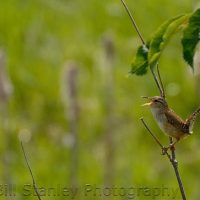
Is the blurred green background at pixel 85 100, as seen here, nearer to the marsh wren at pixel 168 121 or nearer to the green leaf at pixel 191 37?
the marsh wren at pixel 168 121

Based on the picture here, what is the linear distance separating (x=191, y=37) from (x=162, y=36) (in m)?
0.09

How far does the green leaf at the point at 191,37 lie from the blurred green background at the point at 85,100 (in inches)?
87.3

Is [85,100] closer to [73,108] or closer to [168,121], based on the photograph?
[73,108]

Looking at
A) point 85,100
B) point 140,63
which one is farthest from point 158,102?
point 85,100

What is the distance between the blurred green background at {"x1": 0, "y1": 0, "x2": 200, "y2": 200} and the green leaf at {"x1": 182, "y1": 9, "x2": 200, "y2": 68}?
7.28 feet

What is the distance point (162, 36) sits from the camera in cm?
173

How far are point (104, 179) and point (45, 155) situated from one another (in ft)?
2.80

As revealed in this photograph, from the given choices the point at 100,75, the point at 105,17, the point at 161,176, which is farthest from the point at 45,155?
the point at 105,17

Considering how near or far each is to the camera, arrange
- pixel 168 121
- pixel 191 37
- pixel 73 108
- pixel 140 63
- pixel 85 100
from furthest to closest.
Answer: pixel 85 100 < pixel 73 108 < pixel 168 121 < pixel 140 63 < pixel 191 37

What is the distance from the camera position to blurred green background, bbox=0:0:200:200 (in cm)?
490

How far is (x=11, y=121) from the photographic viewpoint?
6.04 metres

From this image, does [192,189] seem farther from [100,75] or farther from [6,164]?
[100,75]

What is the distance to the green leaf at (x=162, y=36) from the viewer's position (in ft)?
5.55

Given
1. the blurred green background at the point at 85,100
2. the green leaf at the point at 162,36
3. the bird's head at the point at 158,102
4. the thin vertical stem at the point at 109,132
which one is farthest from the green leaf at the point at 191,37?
the thin vertical stem at the point at 109,132
